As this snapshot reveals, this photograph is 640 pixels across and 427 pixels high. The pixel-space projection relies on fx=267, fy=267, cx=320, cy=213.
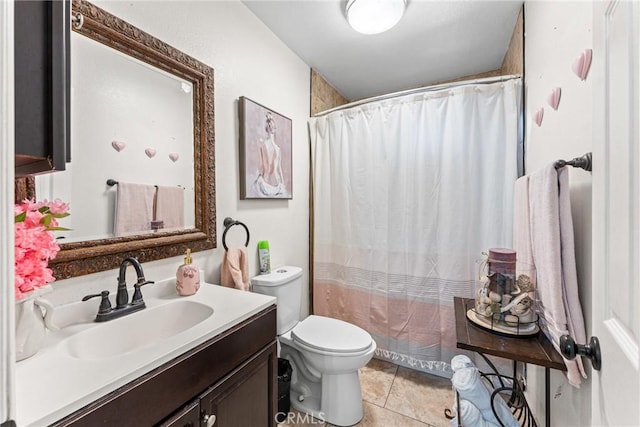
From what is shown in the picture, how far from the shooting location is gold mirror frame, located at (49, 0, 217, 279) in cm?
95

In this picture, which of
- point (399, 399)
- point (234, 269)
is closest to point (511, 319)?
point (399, 399)

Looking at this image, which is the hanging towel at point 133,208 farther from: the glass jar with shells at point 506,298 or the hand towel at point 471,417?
the hand towel at point 471,417

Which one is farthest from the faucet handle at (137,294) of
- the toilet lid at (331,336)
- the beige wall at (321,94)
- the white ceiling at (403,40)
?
the beige wall at (321,94)

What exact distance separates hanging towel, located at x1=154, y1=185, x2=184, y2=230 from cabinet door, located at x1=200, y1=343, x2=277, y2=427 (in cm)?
73

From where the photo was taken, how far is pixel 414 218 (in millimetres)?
1963

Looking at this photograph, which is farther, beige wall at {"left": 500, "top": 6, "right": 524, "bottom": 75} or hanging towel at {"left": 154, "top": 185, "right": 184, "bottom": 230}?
beige wall at {"left": 500, "top": 6, "right": 524, "bottom": 75}

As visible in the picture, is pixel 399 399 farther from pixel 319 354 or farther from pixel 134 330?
pixel 134 330

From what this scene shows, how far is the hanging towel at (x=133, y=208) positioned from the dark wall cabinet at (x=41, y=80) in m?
0.62

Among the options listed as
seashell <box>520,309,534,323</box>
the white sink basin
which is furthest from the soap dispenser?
seashell <box>520,309,534,323</box>

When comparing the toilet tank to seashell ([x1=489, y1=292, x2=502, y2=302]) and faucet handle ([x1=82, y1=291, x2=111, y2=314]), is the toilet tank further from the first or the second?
seashell ([x1=489, y1=292, x2=502, y2=302])

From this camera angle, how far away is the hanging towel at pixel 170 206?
1229 millimetres

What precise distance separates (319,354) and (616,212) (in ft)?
4.52

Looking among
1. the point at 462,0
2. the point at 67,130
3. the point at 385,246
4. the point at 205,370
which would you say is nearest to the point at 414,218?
the point at 385,246

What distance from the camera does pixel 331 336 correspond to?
1.63 metres
